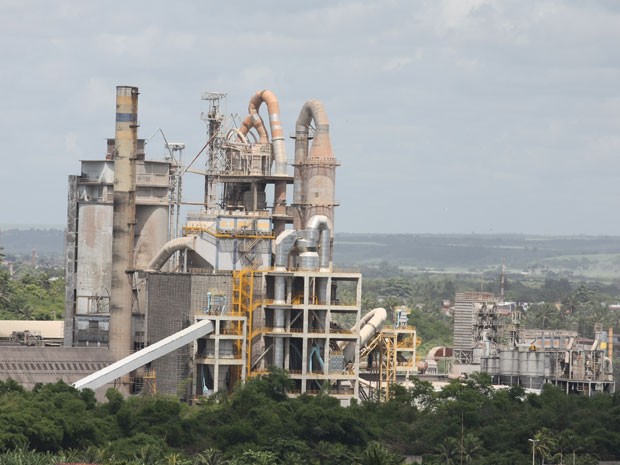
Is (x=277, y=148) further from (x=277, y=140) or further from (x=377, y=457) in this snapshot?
(x=377, y=457)

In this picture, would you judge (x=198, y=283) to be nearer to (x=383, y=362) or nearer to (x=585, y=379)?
(x=383, y=362)

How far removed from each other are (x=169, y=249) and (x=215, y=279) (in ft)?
21.1

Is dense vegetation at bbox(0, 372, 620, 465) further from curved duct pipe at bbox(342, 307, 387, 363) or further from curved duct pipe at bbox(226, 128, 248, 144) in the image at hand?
curved duct pipe at bbox(226, 128, 248, 144)

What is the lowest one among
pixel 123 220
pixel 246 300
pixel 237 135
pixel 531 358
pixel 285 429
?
pixel 285 429

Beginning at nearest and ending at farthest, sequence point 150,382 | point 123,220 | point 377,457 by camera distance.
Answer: point 377,457, point 150,382, point 123,220

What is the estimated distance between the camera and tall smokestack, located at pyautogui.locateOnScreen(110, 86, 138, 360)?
422 ft

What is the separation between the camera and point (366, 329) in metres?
132

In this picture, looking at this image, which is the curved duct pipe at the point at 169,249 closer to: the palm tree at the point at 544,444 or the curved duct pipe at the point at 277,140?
the curved duct pipe at the point at 277,140

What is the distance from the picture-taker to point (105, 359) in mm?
128125

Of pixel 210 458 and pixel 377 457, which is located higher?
pixel 377 457

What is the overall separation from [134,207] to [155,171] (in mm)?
8636

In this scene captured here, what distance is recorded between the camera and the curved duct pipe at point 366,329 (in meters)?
128

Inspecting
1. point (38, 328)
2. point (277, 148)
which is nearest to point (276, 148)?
point (277, 148)

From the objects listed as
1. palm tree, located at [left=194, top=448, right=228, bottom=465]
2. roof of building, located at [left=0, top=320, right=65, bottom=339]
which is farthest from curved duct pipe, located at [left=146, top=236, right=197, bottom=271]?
palm tree, located at [left=194, top=448, right=228, bottom=465]
